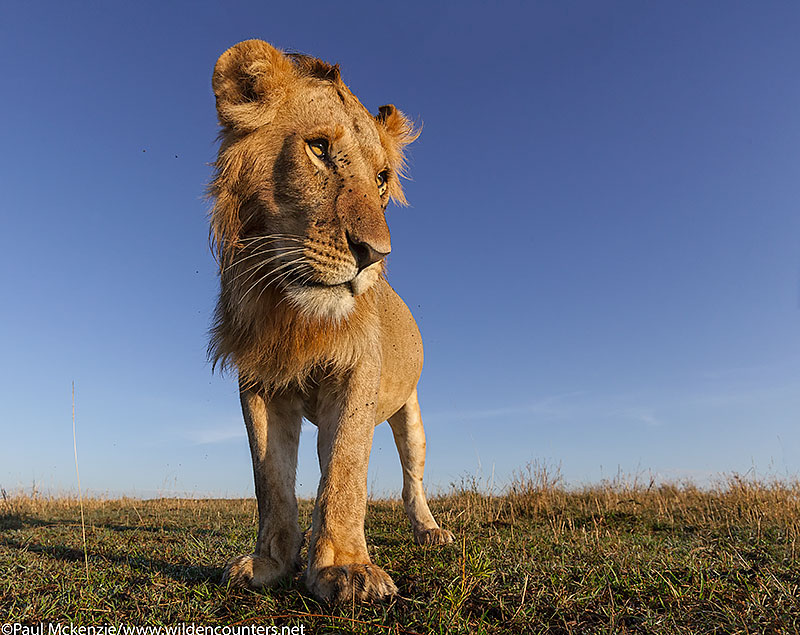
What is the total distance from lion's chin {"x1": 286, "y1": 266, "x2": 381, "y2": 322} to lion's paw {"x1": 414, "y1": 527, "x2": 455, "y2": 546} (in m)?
2.26

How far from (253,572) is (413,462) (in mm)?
2619

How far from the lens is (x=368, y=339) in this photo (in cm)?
354

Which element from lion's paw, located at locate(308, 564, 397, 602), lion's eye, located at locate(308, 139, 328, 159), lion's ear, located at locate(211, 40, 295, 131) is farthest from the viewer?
lion's ear, located at locate(211, 40, 295, 131)

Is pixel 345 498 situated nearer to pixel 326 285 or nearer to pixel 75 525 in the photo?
pixel 326 285

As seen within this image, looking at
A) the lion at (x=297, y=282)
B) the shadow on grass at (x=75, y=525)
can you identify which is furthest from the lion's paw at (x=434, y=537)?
the shadow on grass at (x=75, y=525)

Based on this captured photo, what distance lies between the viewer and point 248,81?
3502 millimetres

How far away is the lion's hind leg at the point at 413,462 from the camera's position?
504cm

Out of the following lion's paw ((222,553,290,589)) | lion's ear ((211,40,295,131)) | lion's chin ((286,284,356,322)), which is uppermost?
lion's ear ((211,40,295,131))

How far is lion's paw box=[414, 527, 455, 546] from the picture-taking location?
457 centimetres

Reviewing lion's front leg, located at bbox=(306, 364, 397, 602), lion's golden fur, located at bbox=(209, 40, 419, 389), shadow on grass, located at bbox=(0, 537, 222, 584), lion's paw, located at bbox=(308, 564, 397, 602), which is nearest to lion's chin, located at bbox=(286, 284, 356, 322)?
lion's golden fur, located at bbox=(209, 40, 419, 389)

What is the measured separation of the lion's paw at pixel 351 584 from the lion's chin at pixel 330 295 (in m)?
1.22

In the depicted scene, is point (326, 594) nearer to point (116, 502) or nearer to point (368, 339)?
point (368, 339)

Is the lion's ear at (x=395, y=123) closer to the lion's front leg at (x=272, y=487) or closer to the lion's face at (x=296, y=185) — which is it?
the lion's face at (x=296, y=185)

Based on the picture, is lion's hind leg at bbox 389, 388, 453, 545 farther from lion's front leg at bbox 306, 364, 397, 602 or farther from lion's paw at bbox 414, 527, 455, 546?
lion's front leg at bbox 306, 364, 397, 602
